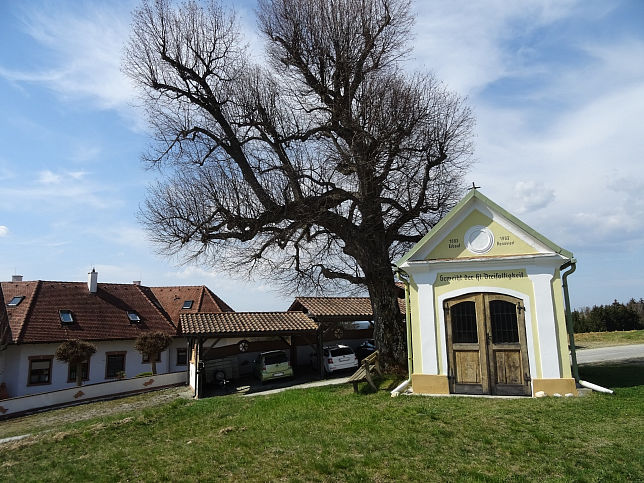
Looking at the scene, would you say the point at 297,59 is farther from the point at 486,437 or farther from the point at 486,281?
the point at 486,437

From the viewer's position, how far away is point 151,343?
990 inches

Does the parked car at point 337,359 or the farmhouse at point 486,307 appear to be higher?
the farmhouse at point 486,307

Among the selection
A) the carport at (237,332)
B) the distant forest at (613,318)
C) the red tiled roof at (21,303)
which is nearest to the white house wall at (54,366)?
the red tiled roof at (21,303)

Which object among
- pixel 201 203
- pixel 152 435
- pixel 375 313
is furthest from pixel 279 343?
pixel 152 435

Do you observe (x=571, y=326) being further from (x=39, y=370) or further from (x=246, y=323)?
(x=39, y=370)

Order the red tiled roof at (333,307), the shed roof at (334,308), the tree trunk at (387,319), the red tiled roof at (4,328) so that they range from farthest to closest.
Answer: the red tiled roof at (4,328) → the red tiled roof at (333,307) → the shed roof at (334,308) → the tree trunk at (387,319)

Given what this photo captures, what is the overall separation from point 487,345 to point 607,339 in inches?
1022

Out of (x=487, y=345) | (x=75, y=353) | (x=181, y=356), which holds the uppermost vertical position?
(x=487, y=345)

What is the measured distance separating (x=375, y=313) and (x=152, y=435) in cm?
795

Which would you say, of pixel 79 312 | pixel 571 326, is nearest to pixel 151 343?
pixel 79 312

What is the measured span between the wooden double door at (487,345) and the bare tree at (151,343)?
1955cm

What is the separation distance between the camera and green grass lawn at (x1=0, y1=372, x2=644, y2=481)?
615cm

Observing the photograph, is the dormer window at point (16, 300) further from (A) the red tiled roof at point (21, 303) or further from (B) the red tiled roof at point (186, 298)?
(B) the red tiled roof at point (186, 298)

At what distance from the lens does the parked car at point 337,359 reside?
65.2ft
